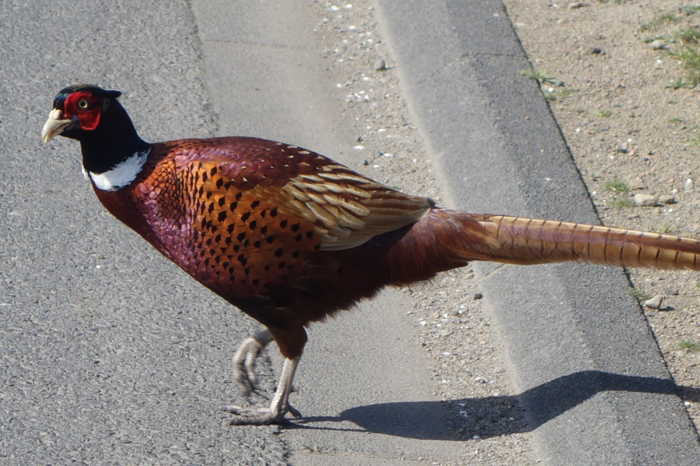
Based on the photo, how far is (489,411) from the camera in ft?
12.2

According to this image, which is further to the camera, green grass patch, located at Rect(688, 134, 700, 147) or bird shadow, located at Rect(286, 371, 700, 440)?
green grass patch, located at Rect(688, 134, 700, 147)

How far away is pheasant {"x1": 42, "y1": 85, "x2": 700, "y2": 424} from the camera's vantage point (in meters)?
3.34

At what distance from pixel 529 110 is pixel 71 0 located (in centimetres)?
279

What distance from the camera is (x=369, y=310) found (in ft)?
13.8

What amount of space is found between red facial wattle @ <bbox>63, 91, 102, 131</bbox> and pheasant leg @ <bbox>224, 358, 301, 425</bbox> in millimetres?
997

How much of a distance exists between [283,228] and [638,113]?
99.2 inches

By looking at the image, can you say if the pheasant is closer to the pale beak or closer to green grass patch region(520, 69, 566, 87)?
the pale beak

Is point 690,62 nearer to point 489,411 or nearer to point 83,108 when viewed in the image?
point 489,411

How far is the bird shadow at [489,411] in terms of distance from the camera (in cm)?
354

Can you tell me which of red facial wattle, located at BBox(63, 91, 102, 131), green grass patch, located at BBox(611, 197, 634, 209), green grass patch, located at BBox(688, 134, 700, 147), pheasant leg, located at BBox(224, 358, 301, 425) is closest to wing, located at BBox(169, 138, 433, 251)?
red facial wattle, located at BBox(63, 91, 102, 131)

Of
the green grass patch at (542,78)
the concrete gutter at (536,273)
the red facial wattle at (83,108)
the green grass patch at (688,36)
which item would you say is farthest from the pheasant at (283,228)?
the green grass patch at (688,36)

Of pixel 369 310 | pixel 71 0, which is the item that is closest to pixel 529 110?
pixel 369 310

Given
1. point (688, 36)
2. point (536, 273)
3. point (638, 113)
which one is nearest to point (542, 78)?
point (638, 113)

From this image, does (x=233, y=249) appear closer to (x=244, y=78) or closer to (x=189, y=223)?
(x=189, y=223)
